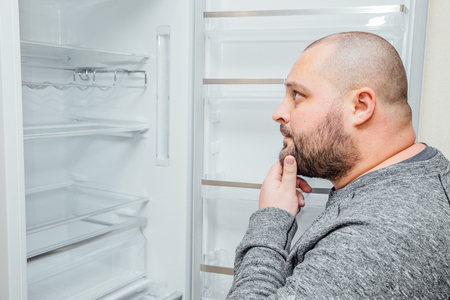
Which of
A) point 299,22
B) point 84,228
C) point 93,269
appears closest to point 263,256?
point 299,22

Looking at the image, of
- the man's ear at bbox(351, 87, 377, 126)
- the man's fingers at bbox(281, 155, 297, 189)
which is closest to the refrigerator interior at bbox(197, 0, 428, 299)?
the man's fingers at bbox(281, 155, 297, 189)

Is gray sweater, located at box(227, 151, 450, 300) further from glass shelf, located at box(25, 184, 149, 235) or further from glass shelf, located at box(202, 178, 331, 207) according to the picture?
glass shelf, located at box(25, 184, 149, 235)

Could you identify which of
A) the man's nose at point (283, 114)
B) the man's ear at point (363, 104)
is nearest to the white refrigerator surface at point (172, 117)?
the man's nose at point (283, 114)

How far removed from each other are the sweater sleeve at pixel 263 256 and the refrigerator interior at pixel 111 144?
46cm

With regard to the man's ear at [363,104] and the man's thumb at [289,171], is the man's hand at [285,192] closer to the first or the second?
the man's thumb at [289,171]

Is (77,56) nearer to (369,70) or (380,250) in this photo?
(369,70)

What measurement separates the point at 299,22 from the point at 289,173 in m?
0.50

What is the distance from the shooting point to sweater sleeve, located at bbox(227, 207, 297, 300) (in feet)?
2.39

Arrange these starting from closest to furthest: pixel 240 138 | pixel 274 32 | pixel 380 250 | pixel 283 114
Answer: pixel 380 250 < pixel 283 114 < pixel 274 32 < pixel 240 138

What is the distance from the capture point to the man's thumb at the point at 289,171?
37.1 inches

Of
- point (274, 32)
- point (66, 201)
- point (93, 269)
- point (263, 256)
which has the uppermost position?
point (274, 32)

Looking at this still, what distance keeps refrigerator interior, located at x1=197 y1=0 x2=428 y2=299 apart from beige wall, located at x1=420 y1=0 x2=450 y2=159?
0.16 m

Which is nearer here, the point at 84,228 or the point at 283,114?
the point at 283,114

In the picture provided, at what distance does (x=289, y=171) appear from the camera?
96 cm
